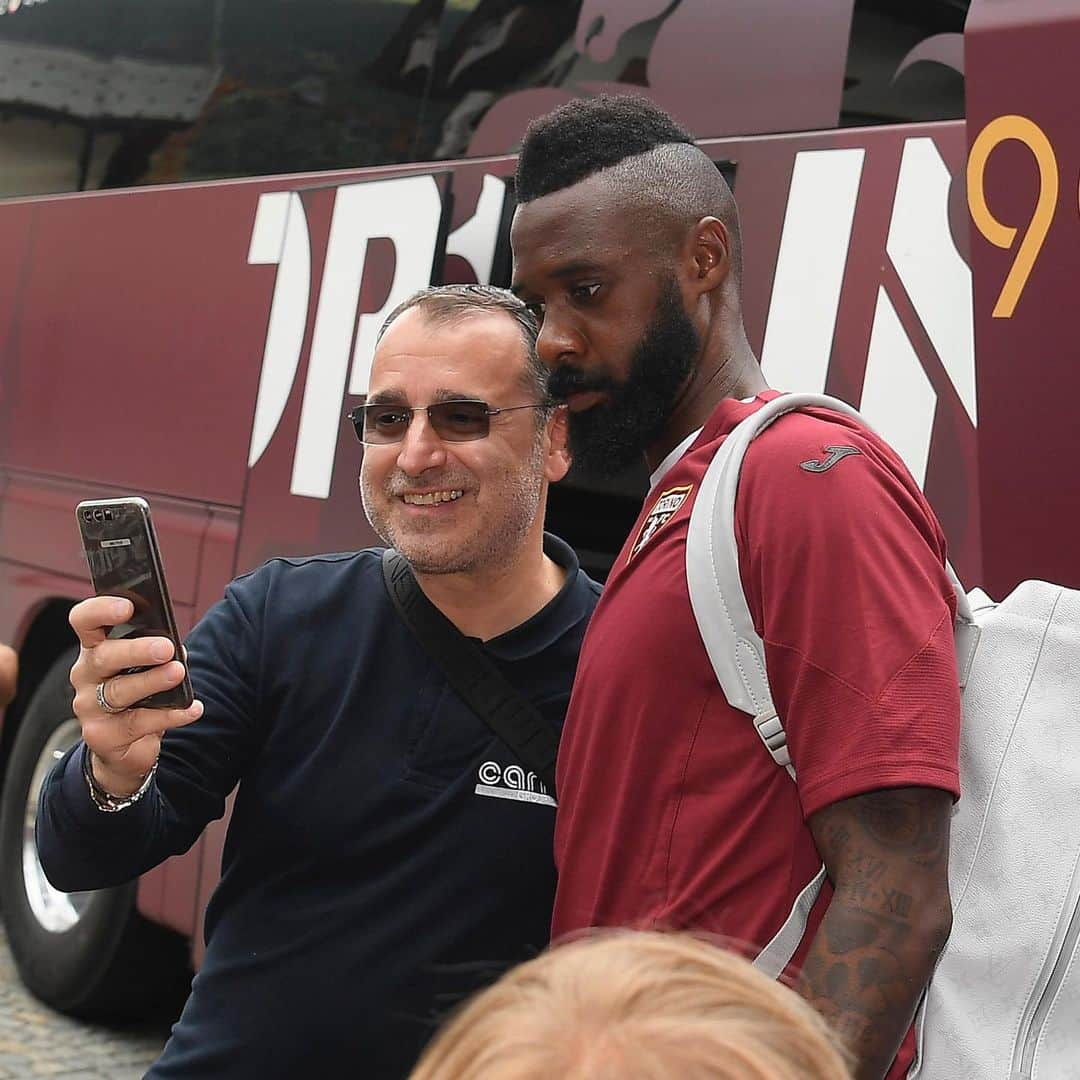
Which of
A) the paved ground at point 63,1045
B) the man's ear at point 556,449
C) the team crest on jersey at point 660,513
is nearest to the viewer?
the team crest on jersey at point 660,513

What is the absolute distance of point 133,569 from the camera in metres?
1.97

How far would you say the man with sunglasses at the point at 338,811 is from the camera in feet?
7.01

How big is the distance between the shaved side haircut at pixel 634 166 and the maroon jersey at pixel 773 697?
36 cm

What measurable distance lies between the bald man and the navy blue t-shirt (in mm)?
389

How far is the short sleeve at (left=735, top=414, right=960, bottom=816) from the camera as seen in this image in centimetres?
150

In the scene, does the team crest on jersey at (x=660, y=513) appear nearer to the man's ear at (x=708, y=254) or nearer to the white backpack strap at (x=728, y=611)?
the white backpack strap at (x=728, y=611)

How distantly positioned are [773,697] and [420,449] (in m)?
0.96

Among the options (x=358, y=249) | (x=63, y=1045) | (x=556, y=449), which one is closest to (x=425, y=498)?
(x=556, y=449)

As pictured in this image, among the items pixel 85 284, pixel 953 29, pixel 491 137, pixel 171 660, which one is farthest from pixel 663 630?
pixel 85 284

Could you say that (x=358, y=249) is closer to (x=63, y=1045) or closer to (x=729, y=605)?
(x=63, y=1045)

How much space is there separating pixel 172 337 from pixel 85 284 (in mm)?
657

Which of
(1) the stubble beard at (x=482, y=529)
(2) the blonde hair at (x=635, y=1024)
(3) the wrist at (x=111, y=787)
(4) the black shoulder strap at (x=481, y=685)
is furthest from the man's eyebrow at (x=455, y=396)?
(2) the blonde hair at (x=635, y=1024)

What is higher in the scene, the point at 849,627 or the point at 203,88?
the point at 203,88

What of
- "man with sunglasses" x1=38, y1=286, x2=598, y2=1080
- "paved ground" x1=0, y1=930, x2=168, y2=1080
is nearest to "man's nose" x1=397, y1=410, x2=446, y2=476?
"man with sunglasses" x1=38, y1=286, x2=598, y2=1080
